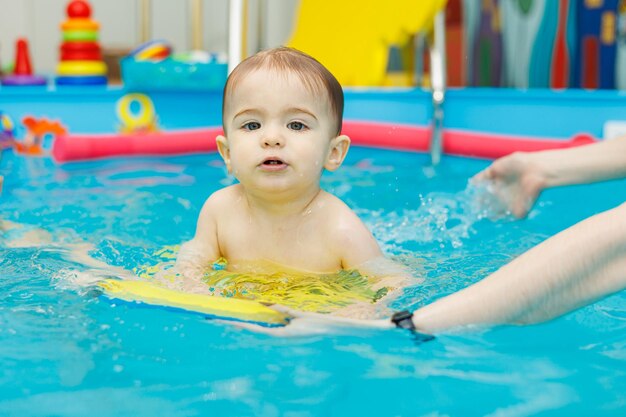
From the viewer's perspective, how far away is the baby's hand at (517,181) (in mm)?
2350

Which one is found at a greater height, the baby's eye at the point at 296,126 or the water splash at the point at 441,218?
the baby's eye at the point at 296,126

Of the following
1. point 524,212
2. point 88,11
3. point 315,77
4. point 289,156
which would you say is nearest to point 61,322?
point 289,156

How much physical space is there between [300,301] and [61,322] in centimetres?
50

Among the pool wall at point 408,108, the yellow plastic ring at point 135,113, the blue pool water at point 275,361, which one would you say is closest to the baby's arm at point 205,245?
the blue pool water at point 275,361

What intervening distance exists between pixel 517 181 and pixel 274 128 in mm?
845

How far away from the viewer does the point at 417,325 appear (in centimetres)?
149

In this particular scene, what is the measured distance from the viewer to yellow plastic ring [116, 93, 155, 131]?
4.97 meters

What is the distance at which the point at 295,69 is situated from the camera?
199 centimetres

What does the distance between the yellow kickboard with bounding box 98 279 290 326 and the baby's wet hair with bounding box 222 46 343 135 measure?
618mm

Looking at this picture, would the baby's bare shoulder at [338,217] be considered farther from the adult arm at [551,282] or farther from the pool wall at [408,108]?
the pool wall at [408,108]

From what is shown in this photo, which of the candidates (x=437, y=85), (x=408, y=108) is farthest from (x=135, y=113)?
(x=437, y=85)

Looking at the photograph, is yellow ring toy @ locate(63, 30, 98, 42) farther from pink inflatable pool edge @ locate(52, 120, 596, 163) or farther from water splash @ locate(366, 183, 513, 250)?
water splash @ locate(366, 183, 513, 250)

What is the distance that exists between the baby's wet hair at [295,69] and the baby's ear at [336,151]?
7 cm

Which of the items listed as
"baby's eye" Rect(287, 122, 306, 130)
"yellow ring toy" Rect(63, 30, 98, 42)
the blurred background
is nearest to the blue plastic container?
the blurred background
